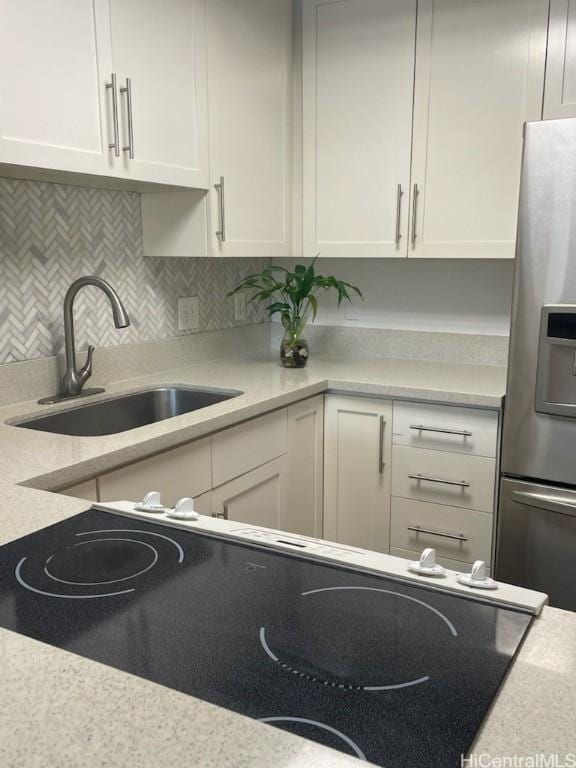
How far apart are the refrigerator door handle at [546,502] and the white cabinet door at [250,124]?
1182 mm

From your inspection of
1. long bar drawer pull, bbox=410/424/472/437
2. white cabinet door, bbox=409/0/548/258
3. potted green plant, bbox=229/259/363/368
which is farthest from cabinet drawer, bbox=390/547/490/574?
white cabinet door, bbox=409/0/548/258

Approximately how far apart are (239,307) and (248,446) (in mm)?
1005

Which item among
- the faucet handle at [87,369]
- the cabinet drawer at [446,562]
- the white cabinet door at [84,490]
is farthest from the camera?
the cabinet drawer at [446,562]

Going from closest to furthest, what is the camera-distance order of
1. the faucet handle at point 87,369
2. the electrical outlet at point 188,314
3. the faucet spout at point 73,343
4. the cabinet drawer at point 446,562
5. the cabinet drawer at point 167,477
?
the cabinet drawer at point 167,477, the faucet spout at point 73,343, the faucet handle at point 87,369, the cabinet drawer at point 446,562, the electrical outlet at point 188,314

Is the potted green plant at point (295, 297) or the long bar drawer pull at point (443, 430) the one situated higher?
the potted green plant at point (295, 297)

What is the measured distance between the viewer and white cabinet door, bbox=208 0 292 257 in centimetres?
211

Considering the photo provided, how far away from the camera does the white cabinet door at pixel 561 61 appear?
6.70ft

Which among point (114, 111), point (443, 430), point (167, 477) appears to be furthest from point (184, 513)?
point (443, 430)

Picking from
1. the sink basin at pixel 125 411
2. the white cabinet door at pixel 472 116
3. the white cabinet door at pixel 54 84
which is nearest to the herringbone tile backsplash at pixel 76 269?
the sink basin at pixel 125 411

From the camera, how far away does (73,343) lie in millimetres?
1868

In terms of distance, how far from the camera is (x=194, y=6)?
6.42 ft

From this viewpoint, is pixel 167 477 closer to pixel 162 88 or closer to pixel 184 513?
pixel 184 513

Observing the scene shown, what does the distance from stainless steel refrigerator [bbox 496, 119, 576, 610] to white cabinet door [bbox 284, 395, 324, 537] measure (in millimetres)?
624

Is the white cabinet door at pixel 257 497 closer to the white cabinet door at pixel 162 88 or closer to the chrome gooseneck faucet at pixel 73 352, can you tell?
the chrome gooseneck faucet at pixel 73 352
